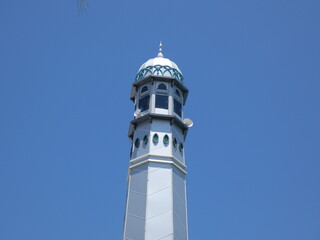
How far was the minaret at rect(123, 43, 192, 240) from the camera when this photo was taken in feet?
81.4

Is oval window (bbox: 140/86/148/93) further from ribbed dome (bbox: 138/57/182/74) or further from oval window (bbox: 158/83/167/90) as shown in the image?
ribbed dome (bbox: 138/57/182/74)

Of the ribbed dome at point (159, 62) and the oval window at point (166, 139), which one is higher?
the ribbed dome at point (159, 62)

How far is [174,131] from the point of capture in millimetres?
28094

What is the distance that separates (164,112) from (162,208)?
5.39m

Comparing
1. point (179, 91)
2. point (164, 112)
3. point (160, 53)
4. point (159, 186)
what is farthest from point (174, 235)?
point (160, 53)

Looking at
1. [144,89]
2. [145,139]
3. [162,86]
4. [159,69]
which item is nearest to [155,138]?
[145,139]

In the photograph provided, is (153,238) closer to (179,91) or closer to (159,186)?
(159,186)

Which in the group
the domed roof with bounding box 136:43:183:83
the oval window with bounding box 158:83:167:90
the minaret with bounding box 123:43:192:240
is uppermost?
the domed roof with bounding box 136:43:183:83

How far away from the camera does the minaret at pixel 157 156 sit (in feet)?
81.4

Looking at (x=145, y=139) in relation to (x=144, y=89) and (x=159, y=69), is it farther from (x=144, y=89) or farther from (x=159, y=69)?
(x=159, y=69)

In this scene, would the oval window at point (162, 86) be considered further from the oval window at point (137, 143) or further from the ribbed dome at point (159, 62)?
the oval window at point (137, 143)

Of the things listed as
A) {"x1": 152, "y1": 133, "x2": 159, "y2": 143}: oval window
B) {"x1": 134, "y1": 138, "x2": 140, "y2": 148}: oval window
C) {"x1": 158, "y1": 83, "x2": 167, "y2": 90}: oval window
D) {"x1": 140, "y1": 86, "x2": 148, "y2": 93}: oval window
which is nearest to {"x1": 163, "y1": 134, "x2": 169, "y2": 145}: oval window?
{"x1": 152, "y1": 133, "x2": 159, "y2": 143}: oval window

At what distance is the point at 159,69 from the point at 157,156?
5332 millimetres

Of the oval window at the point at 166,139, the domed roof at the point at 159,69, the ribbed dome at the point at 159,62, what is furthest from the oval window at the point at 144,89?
the oval window at the point at 166,139
